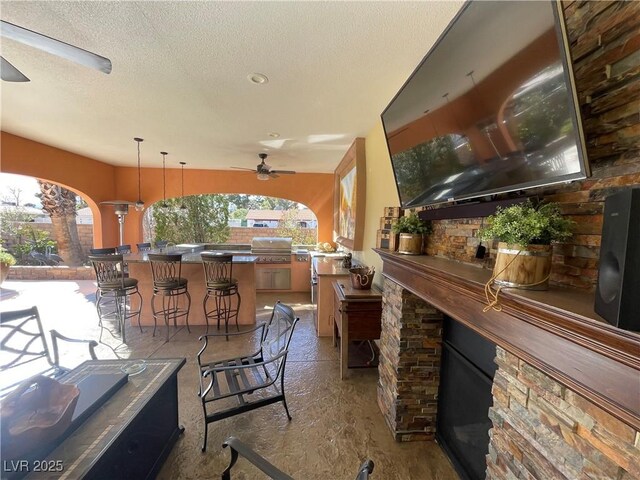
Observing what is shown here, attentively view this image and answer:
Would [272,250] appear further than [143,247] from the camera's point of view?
Yes

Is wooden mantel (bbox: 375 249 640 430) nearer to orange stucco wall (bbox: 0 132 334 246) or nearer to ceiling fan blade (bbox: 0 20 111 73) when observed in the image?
ceiling fan blade (bbox: 0 20 111 73)

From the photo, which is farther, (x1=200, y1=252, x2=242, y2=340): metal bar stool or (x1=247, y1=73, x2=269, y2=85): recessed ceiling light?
(x1=200, y1=252, x2=242, y2=340): metal bar stool

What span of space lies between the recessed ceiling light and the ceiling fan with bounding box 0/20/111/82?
37.9 inches

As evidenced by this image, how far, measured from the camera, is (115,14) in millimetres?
1515

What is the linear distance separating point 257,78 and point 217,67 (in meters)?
0.31

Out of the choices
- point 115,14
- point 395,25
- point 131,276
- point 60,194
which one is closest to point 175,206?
point 60,194

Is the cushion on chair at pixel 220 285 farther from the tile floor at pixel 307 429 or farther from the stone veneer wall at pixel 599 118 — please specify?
the stone veneer wall at pixel 599 118

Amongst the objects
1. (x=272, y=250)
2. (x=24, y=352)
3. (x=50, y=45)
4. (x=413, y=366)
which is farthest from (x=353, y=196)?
(x=24, y=352)

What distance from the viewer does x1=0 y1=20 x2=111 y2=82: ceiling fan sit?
4.27ft

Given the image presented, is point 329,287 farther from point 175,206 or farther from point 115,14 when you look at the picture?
point 175,206

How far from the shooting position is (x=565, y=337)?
2.33ft

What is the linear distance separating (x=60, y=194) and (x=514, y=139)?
8.77 metres

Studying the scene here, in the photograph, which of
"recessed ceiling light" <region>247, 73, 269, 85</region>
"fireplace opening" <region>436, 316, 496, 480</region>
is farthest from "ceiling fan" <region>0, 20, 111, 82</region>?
"fireplace opening" <region>436, 316, 496, 480</region>

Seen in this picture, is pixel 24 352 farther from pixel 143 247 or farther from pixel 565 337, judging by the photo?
pixel 143 247
